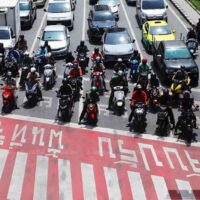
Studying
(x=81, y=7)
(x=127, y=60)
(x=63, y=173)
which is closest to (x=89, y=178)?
(x=63, y=173)

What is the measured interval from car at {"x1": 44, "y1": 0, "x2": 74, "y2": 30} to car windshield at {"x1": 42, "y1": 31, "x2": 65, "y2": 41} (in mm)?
6675

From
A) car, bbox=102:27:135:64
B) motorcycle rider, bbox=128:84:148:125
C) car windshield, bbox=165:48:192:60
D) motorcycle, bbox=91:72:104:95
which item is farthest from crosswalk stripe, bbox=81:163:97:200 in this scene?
car, bbox=102:27:135:64

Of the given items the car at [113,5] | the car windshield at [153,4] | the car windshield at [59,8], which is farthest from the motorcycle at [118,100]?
the car at [113,5]

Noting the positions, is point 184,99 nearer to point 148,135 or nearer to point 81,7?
point 148,135

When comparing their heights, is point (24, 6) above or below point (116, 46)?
below

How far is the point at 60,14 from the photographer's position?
38.9 metres

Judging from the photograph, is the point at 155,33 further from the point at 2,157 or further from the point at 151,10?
the point at 2,157

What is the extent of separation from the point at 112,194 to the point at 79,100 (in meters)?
8.86

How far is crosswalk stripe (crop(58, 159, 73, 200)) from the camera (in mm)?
15234

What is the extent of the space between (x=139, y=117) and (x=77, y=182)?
4.81 m

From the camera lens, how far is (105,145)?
18688mm

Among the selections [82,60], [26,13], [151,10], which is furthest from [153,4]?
[82,60]

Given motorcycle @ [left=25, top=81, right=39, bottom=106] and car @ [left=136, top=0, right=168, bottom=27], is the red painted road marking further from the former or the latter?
car @ [left=136, top=0, right=168, bottom=27]

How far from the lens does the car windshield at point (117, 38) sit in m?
29.8
